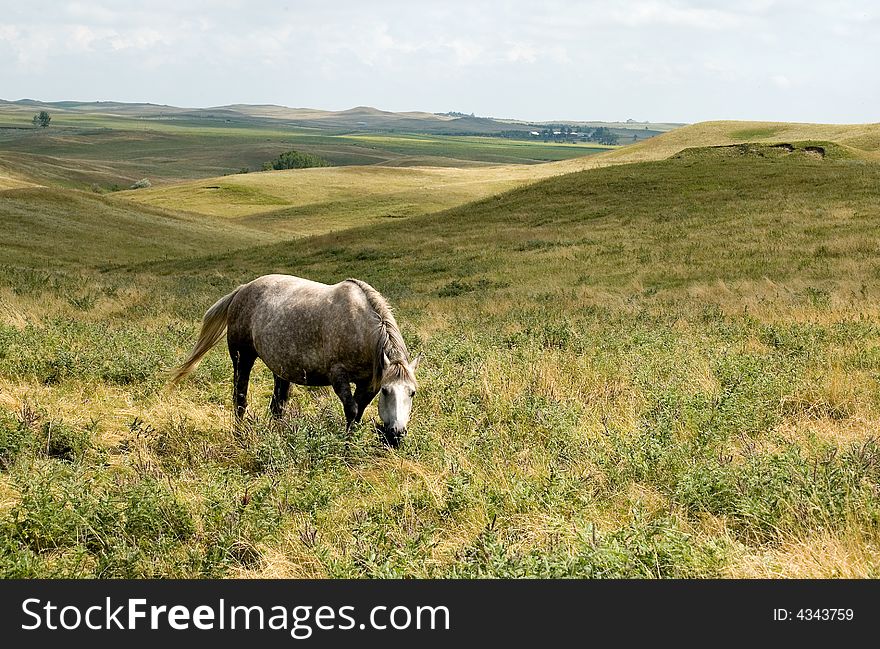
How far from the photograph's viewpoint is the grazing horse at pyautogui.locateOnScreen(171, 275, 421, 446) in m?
7.60

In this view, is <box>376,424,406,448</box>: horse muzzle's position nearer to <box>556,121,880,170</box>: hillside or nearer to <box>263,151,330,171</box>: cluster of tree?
<box>556,121,880,170</box>: hillside

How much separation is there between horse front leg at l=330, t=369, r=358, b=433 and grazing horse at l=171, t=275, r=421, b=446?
0.04 ft

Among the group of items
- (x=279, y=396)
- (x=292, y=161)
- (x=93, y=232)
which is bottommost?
(x=93, y=232)

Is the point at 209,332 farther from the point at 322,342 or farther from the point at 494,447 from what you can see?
the point at 494,447

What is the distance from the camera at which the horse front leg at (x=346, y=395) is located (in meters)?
8.30

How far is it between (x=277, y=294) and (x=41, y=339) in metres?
5.37

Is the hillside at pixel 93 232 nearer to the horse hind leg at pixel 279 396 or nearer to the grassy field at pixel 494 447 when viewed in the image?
the grassy field at pixel 494 447

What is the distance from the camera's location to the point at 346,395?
27.5 feet

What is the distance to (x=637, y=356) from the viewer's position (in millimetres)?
11258

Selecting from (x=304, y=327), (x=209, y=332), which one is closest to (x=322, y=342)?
(x=304, y=327)

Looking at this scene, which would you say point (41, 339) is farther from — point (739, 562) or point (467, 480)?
point (739, 562)

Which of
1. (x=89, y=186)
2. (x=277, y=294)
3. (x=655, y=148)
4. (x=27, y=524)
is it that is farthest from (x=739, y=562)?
(x=89, y=186)

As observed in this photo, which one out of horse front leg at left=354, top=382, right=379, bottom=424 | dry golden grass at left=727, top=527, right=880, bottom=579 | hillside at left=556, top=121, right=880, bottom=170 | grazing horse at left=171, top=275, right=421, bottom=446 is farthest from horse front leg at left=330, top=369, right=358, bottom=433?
hillside at left=556, top=121, right=880, bottom=170

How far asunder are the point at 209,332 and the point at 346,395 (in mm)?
2907
